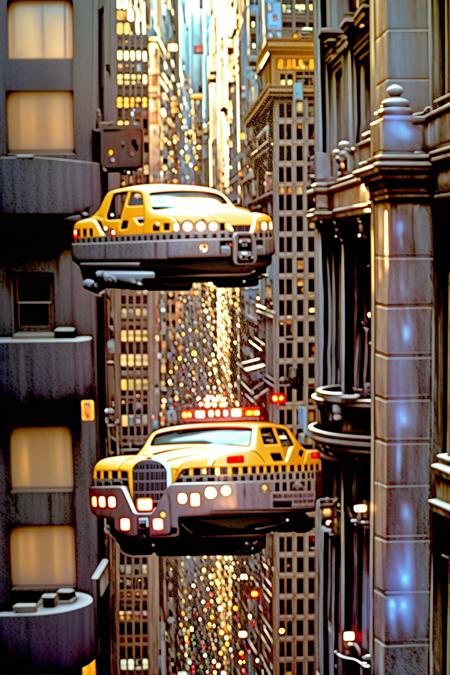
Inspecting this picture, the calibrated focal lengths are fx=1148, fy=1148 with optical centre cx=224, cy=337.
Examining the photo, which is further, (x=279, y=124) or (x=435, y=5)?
(x=279, y=124)

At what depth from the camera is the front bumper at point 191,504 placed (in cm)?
1541

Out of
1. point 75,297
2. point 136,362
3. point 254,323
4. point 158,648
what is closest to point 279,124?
point 254,323

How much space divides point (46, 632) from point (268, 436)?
18.5 feet

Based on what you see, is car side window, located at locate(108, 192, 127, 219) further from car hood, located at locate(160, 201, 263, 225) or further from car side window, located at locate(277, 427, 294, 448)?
car side window, located at locate(277, 427, 294, 448)

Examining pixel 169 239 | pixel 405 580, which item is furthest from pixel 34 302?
pixel 405 580

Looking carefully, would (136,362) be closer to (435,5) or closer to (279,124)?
(279,124)

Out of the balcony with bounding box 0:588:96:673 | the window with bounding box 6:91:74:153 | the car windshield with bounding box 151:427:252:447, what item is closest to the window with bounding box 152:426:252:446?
the car windshield with bounding box 151:427:252:447

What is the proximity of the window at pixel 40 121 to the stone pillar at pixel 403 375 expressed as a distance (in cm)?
708

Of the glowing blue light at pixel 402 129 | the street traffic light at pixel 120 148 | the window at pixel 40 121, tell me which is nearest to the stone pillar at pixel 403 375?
the glowing blue light at pixel 402 129

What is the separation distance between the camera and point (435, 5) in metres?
13.5

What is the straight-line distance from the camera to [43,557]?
19516mm

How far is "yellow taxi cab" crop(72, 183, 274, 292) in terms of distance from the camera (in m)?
15.8

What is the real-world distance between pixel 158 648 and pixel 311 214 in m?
92.5

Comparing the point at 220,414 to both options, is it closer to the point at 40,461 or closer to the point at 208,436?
the point at 208,436
